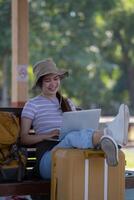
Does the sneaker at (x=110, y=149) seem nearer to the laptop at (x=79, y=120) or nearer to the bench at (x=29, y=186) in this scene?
Result: the laptop at (x=79, y=120)

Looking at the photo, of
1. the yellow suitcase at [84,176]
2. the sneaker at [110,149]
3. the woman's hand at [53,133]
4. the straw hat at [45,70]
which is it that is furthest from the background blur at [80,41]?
the sneaker at [110,149]

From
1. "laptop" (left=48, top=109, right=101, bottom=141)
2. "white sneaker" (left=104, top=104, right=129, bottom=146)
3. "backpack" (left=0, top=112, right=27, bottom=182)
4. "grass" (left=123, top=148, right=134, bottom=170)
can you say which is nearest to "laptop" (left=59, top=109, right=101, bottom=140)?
"laptop" (left=48, top=109, right=101, bottom=141)

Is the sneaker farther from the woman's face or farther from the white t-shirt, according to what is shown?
the woman's face

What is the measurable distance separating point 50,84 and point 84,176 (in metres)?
0.95

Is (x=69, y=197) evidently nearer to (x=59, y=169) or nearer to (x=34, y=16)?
(x=59, y=169)

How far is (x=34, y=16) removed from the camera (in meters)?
21.6

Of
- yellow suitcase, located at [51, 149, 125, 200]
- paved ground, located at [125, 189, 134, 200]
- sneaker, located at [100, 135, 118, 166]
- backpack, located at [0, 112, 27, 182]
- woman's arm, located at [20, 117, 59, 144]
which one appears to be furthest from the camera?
paved ground, located at [125, 189, 134, 200]

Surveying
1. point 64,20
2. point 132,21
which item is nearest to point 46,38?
point 64,20

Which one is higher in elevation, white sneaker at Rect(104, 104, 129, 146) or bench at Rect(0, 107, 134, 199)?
white sneaker at Rect(104, 104, 129, 146)

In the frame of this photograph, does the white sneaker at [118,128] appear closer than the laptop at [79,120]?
Yes

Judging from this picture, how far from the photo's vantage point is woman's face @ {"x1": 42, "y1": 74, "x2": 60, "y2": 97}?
4598mm

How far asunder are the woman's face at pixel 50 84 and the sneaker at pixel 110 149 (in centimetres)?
93

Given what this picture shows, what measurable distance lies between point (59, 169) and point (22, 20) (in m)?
4.06

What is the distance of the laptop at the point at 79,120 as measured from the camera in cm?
412
